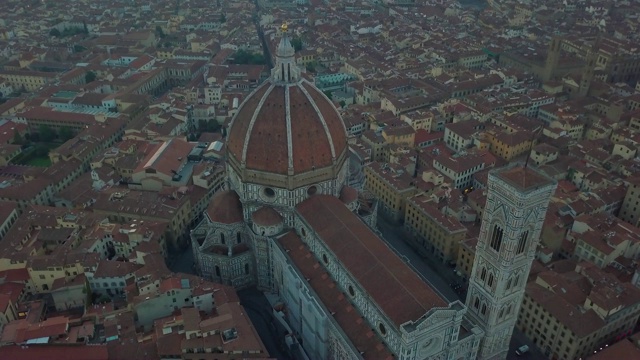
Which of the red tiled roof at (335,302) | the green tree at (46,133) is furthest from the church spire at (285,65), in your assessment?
the green tree at (46,133)

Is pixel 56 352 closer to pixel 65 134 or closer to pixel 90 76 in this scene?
pixel 65 134

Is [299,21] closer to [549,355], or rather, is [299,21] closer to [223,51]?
[223,51]

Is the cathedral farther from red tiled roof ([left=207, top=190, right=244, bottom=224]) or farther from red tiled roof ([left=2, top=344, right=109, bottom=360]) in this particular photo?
red tiled roof ([left=2, top=344, right=109, bottom=360])

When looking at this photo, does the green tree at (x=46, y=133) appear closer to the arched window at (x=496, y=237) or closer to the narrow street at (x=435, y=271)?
the narrow street at (x=435, y=271)

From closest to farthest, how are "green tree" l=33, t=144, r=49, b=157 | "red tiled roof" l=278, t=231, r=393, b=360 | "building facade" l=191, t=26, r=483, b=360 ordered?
"building facade" l=191, t=26, r=483, b=360
"red tiled roof" l=278, t=231, r=393, b=360
"green tree" l=33, t=144, r=49, b=157

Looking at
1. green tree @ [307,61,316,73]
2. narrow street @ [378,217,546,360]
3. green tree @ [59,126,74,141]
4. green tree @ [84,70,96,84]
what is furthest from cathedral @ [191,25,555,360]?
green tree @ [84,70,96,84]

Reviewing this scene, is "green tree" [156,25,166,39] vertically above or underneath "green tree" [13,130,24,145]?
above

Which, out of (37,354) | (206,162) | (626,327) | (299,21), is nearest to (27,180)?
(206,162)
